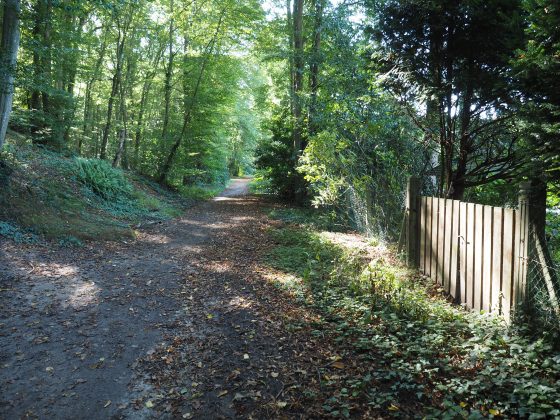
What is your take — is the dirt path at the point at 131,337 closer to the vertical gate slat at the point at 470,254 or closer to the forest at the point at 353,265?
the forest at the point at 353,265

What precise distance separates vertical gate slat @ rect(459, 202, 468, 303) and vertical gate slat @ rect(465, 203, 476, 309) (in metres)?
0.06

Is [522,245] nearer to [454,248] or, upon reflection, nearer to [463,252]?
[463,252]

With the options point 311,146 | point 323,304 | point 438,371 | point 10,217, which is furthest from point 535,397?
point 10,217

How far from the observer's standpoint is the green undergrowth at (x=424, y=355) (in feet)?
9.64

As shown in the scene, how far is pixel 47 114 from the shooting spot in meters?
13.6

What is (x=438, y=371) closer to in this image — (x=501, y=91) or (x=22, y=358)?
(x=501, y=91)

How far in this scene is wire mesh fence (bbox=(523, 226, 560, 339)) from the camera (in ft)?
11.8

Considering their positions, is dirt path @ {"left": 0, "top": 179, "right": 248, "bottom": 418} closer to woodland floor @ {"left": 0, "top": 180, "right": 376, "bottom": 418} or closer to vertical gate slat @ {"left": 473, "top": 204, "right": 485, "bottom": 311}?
woodland floor @ {"left": 0, "top": 180, "right": 376, "bottom": 418}

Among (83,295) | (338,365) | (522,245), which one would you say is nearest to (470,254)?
(522,245)

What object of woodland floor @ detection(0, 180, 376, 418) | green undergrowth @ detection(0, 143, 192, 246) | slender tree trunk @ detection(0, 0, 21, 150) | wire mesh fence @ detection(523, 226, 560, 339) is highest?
slender tree trunk @ detection(0, 0, 21, 150)

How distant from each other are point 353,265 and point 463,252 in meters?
2.18

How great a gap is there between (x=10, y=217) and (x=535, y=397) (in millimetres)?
9670

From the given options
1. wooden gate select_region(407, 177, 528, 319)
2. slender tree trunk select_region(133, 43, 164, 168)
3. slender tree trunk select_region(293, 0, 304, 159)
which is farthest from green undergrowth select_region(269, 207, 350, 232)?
slender tree trunk select_region(133, 43, 164, 168)

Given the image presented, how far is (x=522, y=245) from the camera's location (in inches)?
151
